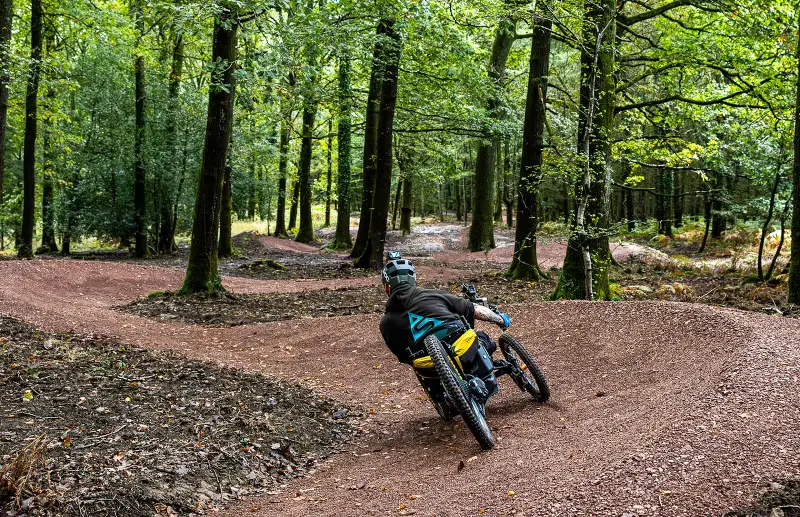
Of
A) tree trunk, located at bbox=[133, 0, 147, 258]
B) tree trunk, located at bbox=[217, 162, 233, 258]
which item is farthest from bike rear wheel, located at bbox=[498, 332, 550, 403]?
tree trunk, located at bbox=[133, 0, 147, 258]

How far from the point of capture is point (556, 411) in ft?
18.0

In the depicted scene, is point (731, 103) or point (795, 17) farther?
point (731, 103)

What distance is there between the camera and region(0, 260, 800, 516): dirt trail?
132 inches

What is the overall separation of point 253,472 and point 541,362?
3.75 meters

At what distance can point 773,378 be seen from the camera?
4.56 m

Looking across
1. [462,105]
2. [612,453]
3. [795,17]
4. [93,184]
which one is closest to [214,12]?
[612,453]

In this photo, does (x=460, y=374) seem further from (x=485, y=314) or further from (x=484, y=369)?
(x=485, y=314)

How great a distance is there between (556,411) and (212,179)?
940cm

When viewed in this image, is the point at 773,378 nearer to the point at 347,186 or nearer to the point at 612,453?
the point at 612,453

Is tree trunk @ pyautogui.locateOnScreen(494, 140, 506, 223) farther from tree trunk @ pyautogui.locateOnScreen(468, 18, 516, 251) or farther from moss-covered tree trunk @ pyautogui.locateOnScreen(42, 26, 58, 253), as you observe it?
moss-covered tree trunk @ pyautogui.locateOnScreen(42, 26, 58, 253)

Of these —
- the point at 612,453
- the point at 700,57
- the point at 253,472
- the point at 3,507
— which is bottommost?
the point at 253,472

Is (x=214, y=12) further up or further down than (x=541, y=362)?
further up

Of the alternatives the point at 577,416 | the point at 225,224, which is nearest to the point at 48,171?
the point at 225,224

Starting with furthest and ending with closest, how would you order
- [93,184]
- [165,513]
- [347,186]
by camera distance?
[347,186]
[93,184]
[165,513]
